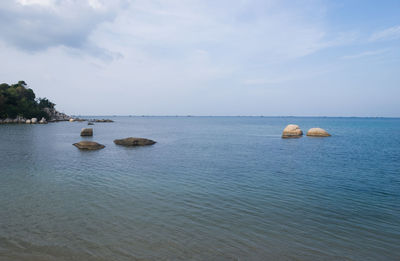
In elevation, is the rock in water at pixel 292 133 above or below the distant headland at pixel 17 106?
A: below

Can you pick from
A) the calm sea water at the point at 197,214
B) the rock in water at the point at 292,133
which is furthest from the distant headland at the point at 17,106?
the rock in water at the point at 292,133

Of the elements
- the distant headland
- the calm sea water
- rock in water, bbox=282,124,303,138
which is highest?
the distant headland

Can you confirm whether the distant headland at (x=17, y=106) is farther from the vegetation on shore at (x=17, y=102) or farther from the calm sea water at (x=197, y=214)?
the calm sea water at (x=197, y=214)

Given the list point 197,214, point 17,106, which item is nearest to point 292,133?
point 197,214

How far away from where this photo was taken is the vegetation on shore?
3821 inches

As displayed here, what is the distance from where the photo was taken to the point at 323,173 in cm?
1947

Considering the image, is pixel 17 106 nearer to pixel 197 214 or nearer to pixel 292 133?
pixel 292 133

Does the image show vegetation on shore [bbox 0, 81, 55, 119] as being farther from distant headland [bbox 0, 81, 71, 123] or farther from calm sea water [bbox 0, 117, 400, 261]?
calm sea water [bbox 0, 117, 400, 261]

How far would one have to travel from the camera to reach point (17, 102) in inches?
4188

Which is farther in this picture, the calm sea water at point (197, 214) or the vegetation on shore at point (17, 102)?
the vegetation on shore at point (17, 102)

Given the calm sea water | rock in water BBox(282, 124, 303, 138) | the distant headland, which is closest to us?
the calm sea water

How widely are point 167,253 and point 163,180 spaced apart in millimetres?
9350

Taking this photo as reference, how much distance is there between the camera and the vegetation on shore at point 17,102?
9704 cm

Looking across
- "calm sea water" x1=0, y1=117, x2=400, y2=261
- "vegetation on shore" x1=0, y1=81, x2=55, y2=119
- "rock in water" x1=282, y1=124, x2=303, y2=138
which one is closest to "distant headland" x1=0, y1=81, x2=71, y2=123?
"vegetation on shore" x1=0, y1=81, x2=55, y2=119
